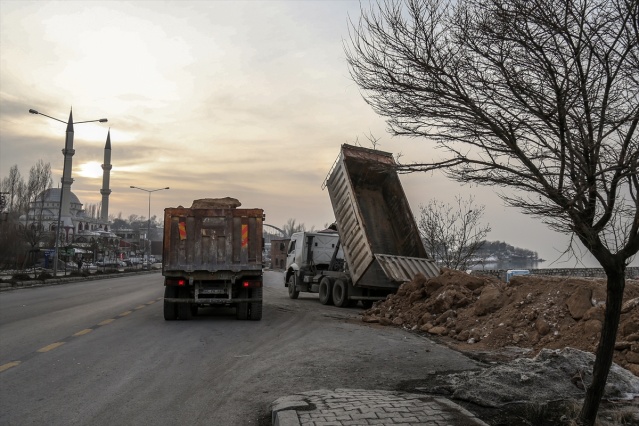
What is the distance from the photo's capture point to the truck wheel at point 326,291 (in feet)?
65.9

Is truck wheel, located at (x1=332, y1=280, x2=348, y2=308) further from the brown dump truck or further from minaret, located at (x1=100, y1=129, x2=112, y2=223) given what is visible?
minaret, located at (x1=100, y1=129, x2=112, y2=223)

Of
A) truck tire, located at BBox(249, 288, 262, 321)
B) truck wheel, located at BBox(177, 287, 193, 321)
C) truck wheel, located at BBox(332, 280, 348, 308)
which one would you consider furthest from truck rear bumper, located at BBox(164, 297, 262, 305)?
truck wheel, located at BBox(332, 280, 348, 308)

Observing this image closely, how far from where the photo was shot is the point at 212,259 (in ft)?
46.0

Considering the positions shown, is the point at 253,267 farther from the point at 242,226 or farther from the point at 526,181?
the point at 526,181

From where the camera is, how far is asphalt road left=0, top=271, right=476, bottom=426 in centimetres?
584

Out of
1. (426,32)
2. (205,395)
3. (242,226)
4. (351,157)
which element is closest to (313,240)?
(351,157)

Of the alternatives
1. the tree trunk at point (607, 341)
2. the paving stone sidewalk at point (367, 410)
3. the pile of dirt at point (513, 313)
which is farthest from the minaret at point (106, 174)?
the tree trunk at point (607, 341)

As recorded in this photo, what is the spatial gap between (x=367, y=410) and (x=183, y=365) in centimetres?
385

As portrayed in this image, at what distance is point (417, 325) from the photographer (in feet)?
44.9

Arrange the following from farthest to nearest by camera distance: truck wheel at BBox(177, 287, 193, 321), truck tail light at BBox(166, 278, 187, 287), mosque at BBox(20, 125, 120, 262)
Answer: mosque at BBox(20, 125, 120, 262), truck wheel at BBox(177, 287, 193, 321), truck tail light at BBox(166, 278, 187, 287)

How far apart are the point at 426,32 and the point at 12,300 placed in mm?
19876

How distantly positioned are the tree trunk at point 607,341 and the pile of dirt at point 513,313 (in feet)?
12.2

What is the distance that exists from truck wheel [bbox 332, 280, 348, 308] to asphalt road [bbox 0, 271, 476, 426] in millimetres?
4279

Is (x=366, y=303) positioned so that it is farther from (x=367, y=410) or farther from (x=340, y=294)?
(x=367, y=410)
